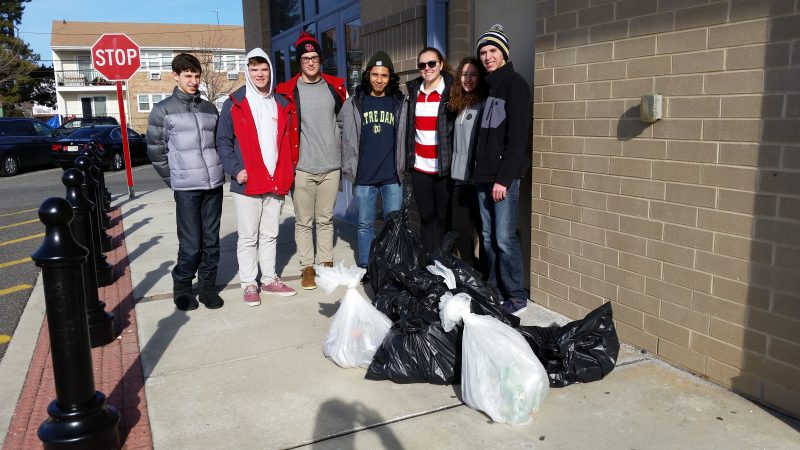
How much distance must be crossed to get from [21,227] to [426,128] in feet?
23.8

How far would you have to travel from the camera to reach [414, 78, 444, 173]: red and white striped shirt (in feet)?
15.9

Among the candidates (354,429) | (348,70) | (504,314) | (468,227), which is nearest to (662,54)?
(504,314)

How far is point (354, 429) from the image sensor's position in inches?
120

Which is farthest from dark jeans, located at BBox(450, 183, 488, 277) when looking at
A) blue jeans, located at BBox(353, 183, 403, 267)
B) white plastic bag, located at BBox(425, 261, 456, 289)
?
white plastic bag, located at BBox(425, 261, 456, 289)

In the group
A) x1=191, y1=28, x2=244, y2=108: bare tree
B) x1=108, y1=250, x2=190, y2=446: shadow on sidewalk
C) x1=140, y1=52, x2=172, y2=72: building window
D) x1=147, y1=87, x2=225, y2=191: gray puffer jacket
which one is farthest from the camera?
x1=140, y1=52, x2=172, y2=72: building window

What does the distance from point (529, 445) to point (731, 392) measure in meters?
1.20

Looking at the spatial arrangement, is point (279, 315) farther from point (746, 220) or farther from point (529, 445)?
point (746, 220)

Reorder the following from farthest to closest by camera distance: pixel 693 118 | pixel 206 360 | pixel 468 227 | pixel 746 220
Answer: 1. pixel 468 227
2. pixel 206 360
3. pixel 693 118
4. pixel 746 220

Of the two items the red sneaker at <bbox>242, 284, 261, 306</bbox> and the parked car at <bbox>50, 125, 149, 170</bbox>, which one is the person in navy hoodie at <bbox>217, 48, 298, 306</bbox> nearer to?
the red sneaker at <bbox>242, 284, 261, 306</bbox>

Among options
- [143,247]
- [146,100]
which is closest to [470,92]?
[143,247]

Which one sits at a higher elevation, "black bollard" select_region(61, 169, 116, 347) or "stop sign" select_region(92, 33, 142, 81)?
"stop sign" select_region(92, 33, 142, 81)

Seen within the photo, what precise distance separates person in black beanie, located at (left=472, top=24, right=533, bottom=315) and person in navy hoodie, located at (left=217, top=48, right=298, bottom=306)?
151cm

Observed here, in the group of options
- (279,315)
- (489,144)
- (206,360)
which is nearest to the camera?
(206,360)

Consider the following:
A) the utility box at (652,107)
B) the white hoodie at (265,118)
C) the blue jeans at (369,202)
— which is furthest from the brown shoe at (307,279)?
the utility box at (652,107)
